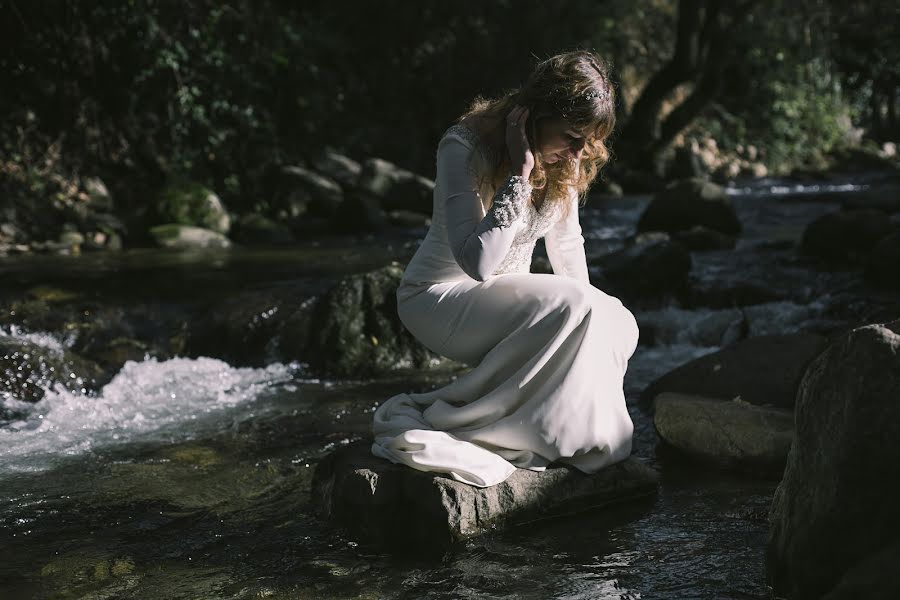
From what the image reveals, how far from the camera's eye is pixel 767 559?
3457mm

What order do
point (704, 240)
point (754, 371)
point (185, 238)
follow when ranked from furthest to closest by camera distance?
point (185, 238)
point (704, 240)
point (754, 371)

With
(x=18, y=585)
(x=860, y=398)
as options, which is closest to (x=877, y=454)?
(x=860, y=398)

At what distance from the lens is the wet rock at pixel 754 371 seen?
5613 millimetres

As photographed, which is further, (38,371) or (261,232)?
(261,232)

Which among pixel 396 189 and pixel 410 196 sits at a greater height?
pixel 396 189

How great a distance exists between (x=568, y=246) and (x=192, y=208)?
10509mm

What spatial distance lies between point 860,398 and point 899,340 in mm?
217

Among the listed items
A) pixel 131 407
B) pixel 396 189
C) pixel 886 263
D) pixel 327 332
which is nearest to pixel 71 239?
pixel 396 189

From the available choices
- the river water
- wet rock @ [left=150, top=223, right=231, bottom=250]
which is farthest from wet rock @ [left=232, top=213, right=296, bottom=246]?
the river water

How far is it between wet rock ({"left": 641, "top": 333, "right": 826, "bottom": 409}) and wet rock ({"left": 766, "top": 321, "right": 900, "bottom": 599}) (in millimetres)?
2356

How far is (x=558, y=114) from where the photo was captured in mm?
3990

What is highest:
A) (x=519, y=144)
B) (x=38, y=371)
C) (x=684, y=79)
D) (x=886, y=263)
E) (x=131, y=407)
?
(x=684, y=79)

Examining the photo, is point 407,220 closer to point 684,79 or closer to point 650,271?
point 650,271

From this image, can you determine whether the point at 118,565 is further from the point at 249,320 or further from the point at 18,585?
the point at 249,320
